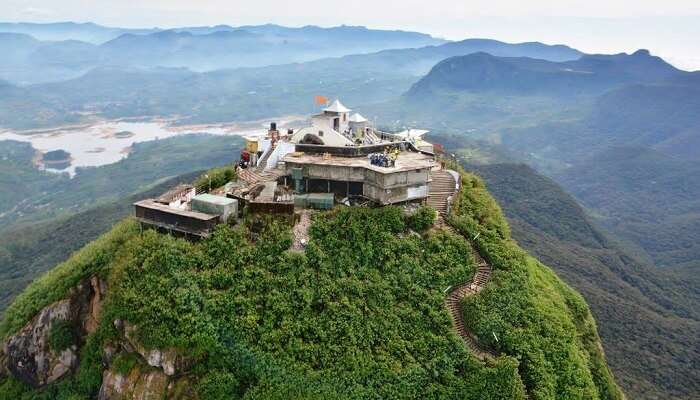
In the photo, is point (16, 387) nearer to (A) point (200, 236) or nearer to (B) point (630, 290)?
(A) point (200, 236)

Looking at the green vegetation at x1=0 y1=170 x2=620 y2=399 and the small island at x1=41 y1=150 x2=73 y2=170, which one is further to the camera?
the small island at x1=41 y1=150 x2=73 y2=170

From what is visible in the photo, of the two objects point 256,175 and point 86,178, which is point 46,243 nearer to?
point 256,175

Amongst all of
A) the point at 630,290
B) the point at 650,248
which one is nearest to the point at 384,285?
the point at 630,290

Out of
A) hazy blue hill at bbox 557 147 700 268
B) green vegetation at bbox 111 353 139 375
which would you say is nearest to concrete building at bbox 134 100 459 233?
green vegetation at bbox 111 353 139 375

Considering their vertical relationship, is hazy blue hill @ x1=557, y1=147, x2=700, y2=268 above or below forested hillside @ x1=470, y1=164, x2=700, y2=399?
below

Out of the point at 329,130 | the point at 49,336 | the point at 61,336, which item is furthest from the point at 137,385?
the point at 329,130

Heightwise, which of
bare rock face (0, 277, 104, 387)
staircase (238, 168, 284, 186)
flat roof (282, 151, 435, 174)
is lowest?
bare rock face (0, 277, 104, 387)

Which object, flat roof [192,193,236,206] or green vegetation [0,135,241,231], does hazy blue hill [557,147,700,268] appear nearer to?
flat roof [192,193,236,206]
